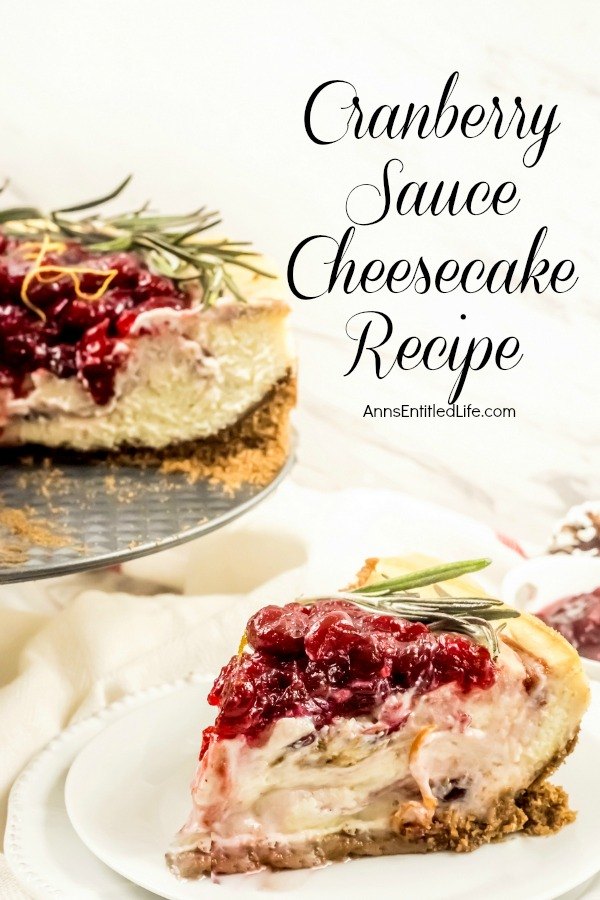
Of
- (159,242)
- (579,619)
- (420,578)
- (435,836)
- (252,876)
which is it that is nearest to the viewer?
(252,876)

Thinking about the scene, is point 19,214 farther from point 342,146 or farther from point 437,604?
point 437,604

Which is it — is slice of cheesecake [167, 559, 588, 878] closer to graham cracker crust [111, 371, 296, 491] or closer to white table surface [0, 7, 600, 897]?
graham cracker crust [111, 371, 296, 491]

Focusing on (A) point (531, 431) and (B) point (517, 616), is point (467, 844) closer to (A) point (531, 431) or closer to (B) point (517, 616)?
(B) point (517, 616)

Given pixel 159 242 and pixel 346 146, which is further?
pixel 346 146

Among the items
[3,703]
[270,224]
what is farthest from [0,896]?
[270,224]

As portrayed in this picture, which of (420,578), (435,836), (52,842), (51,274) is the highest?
(51,274)

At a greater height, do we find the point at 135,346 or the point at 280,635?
the point at 135,346

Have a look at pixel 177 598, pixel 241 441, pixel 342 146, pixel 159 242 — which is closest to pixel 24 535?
pixel 177 598
